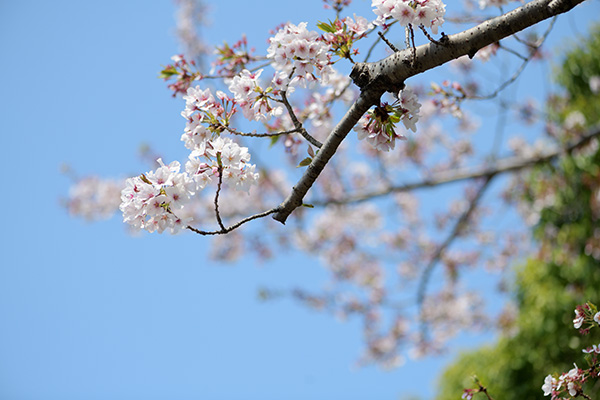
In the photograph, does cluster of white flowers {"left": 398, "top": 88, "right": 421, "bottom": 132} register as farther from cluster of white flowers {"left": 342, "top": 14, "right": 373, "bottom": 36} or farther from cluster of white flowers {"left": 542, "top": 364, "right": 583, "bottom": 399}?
cluster of white flowers {"left": 542, "top": 364, "right": 583, "bottom": 399}

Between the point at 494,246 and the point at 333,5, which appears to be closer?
the point at 333,5

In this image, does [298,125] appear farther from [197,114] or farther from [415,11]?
[415,11]

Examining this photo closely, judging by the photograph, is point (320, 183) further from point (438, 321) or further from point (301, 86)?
point (301, 86)

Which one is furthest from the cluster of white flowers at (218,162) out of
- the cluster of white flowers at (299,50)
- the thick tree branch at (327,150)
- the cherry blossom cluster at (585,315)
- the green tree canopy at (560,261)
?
the green tree canopy at (560,261)

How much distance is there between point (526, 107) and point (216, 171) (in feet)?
15.5

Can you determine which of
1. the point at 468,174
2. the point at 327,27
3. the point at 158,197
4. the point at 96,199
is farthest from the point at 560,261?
the point at 96,199

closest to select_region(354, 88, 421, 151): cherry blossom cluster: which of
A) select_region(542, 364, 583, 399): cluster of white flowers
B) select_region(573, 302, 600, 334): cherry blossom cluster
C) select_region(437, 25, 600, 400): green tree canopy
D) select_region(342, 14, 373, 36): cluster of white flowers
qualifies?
select_region(342, 14, 373, 36): cluster of white flowers

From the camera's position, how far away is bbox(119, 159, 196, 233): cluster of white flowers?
63.0 inches

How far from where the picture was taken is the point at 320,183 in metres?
6.78

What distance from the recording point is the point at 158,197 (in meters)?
1.60

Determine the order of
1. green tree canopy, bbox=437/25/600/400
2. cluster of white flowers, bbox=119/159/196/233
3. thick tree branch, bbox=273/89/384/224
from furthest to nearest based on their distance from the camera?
green tree canopy, bbox=437/25/600/400 → thick tree branch, bbox=273/89/384/224 → cluster of white flowers, bbox=119/159/196/233

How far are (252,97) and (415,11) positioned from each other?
60 cm

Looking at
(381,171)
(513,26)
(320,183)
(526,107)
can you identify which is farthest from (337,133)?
(320,183)

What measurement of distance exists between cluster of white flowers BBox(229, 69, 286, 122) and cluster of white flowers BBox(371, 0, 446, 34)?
0.40m
